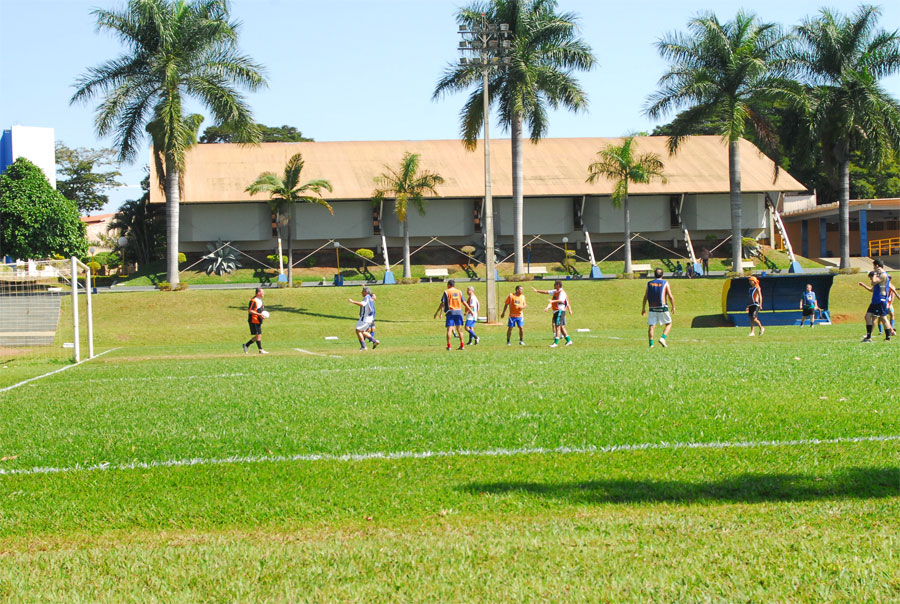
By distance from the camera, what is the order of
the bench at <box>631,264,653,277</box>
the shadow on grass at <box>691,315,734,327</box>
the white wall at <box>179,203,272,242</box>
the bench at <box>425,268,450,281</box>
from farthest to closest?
the white wall at <box>179,203,272,242</box>, the bench at <box>631,264,653,277</box>, the bench at <box>425,268,450,281</box>, the shadow on grass at <box>691,315,734,327</box>

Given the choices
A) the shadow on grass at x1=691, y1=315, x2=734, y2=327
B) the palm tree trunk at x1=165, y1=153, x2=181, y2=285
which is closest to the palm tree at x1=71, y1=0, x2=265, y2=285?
the palm tree trunk at x1=165, y1=153, x2=181, y2=285

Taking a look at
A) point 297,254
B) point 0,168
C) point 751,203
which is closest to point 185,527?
point 297,254

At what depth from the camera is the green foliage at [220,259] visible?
4944cm

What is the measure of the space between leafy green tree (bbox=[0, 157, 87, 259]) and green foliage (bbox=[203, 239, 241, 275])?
9785mm

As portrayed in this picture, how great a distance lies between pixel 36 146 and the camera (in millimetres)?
59156

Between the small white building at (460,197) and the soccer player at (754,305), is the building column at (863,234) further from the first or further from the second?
the soccer player at (754,305)

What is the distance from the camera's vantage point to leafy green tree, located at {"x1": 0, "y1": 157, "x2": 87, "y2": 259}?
5203cm

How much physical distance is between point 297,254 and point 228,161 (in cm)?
712

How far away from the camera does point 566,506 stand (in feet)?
19.4

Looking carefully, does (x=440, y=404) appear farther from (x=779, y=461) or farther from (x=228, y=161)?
(x=228, y=161)

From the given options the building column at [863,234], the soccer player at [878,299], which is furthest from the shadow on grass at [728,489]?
the building column at [863,234]

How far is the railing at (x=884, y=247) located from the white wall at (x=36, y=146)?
55.0 meters

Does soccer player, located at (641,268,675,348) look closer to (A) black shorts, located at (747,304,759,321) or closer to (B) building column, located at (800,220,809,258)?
(A) black shorts, located at (747,304,759,321)

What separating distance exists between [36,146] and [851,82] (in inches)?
1990
